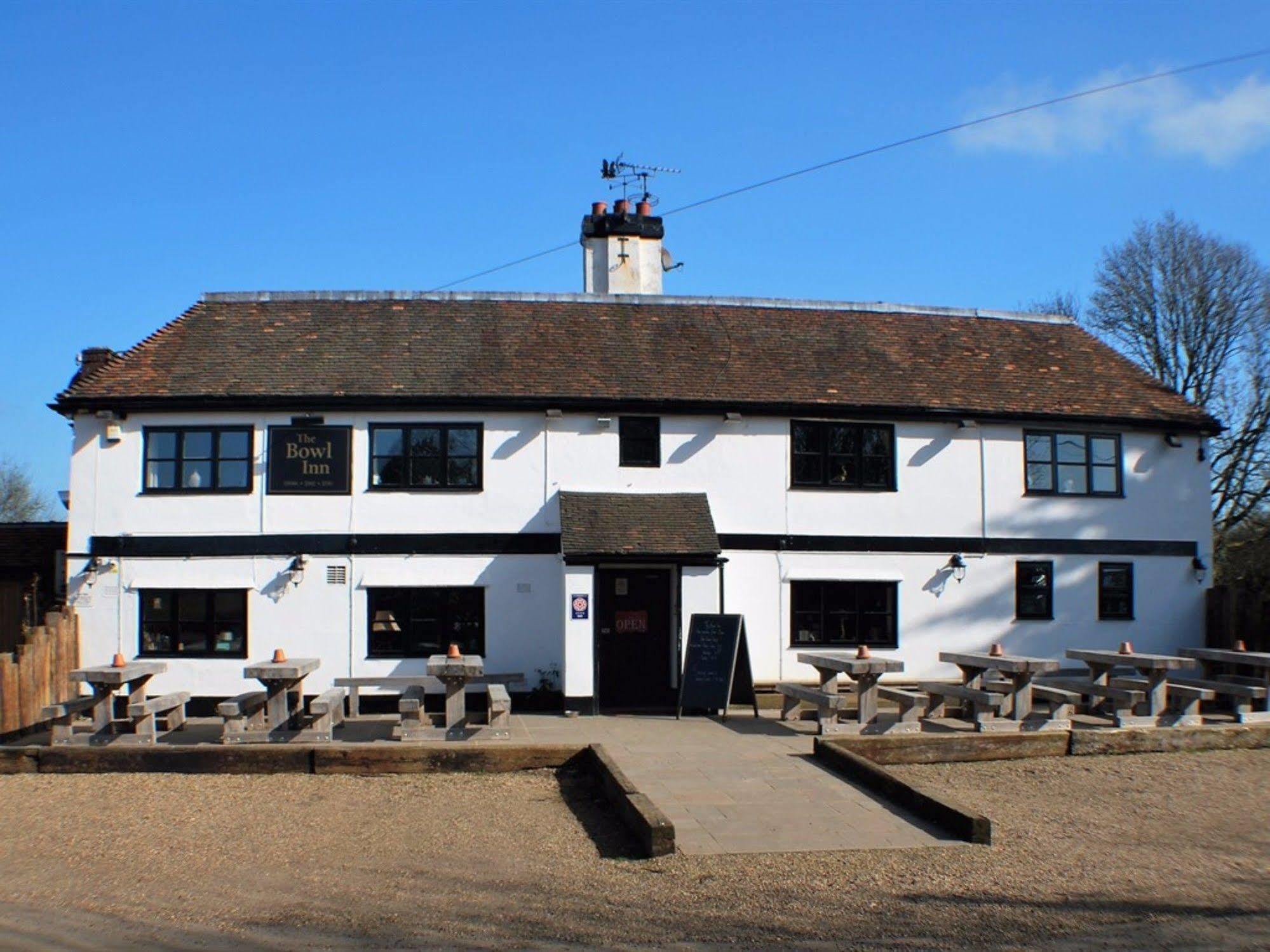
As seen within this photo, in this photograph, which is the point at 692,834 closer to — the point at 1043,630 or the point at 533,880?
the point at 533,880

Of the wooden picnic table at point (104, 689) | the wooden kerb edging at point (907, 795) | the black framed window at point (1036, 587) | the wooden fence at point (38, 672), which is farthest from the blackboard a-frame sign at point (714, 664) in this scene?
the wooden fence at point (38, 672)

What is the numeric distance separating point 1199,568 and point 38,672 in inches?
713

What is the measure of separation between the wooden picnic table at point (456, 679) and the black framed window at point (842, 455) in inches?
284

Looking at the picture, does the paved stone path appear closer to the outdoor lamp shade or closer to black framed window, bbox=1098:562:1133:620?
the outdoor lamp shade

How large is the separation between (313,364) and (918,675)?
1080cm

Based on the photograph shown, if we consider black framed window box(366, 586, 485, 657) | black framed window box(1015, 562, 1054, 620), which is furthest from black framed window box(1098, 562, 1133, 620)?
black framed window box(366, 586, 485, 657)

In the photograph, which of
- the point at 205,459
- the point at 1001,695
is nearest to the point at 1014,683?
the point at 1001,695

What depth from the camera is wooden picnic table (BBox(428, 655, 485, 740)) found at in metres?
14.6

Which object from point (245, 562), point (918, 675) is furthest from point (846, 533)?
point (245, 562)

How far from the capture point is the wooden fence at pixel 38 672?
15.5 metres

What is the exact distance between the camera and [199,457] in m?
19.2

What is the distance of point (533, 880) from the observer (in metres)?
9.07

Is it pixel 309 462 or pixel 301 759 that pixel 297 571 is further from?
pixel 301 759

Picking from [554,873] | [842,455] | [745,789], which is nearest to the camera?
[554,873]
